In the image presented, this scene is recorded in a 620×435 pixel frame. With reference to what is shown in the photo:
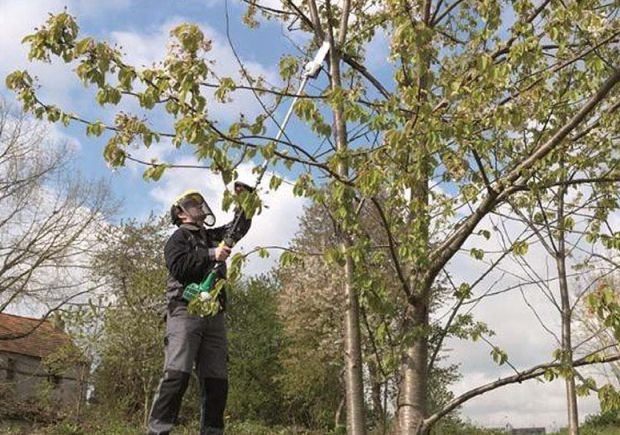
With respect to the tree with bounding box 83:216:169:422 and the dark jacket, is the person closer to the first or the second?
the dark jacket

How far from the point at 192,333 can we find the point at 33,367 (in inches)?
1097

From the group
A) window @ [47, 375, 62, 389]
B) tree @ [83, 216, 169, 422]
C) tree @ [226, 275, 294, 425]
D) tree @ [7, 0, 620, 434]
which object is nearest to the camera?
tree @ [7, 0, 620, 434]

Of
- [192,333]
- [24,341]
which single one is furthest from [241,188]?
[24,341]

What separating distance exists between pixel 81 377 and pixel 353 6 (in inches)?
586

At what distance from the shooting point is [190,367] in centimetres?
393

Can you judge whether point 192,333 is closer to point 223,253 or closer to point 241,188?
point 223,253

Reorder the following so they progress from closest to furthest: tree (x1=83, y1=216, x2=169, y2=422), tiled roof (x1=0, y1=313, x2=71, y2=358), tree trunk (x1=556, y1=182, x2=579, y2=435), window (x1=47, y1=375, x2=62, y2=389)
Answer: tree trunk (x1=556, y1=182, x2=579, y2=435)
tree (x1=83, y1=216, x2=169, y2=422)
window (x1=47, y1=375, x2=62, y2=389)
tiled roof (x1=0, y1=313, x2=71, y2=358)

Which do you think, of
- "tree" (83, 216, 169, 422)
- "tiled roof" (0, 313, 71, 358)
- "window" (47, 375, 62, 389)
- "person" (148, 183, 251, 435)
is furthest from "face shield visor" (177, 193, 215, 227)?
"tiled roof" (0, 313, 71, 358)

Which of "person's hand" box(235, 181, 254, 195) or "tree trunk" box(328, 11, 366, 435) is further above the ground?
"person's hand" box(235, 181, 254, 195)

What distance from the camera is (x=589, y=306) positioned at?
10.1 ft

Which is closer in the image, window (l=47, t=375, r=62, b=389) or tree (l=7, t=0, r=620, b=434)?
tree (l=7, t=0, r=620, b=434)

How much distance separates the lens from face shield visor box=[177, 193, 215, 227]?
4.30m

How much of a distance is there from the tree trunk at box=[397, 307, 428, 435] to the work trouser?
1034mm

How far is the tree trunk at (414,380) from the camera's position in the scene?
376cm
